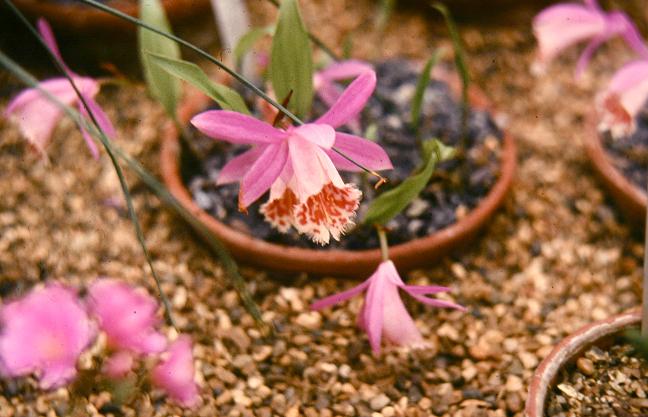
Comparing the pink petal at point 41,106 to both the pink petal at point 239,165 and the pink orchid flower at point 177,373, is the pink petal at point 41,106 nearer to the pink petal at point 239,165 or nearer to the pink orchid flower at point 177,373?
the pink petal at point 239,165

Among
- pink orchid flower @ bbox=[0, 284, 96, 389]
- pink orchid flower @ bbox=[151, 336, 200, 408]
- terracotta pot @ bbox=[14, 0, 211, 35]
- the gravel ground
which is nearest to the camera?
pink orchid flower @ bbox=[0, 284, 96, 389]

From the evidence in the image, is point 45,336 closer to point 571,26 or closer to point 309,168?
point 309,168

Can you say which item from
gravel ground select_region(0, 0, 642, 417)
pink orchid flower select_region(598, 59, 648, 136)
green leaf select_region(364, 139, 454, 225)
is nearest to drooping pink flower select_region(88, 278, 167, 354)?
gravel ground select_region(0, 0, 642, 417)

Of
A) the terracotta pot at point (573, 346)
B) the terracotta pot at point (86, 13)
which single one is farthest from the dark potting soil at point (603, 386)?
the terracotta pot at point (86, 13)

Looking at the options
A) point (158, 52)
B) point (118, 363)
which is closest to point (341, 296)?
point (118, 363)

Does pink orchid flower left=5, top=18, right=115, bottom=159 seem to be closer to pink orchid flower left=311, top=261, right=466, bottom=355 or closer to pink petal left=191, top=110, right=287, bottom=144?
pink petal left=191, top=110, right=287, bottom=144

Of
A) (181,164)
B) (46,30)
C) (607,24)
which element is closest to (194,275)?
(181,164)

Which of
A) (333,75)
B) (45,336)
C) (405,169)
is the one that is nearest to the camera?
(45,336)
